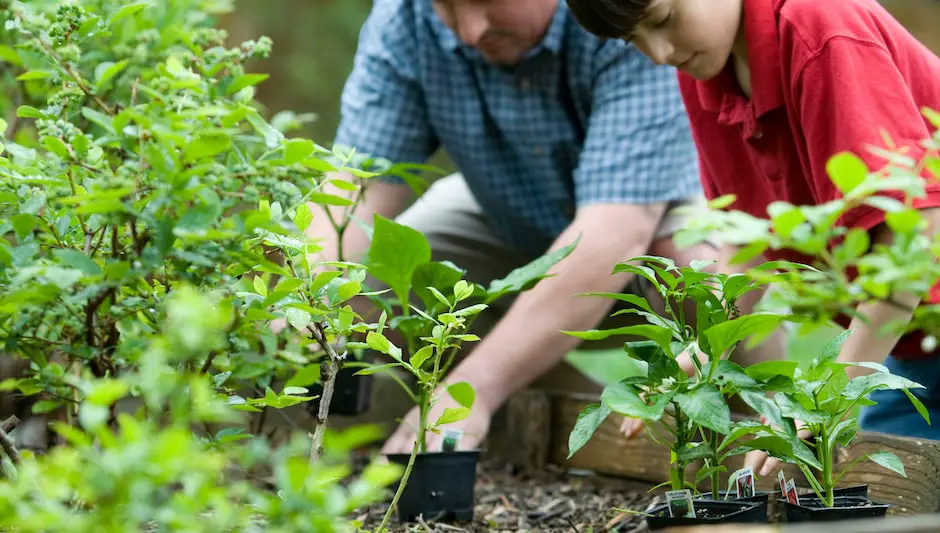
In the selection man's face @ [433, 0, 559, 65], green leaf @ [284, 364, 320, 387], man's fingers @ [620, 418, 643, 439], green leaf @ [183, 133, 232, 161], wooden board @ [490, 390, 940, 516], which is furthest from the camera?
man's face @ [433, 0, 559, 65]

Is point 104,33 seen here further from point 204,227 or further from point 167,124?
point 204,227

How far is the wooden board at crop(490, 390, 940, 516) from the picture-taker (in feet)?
3.97

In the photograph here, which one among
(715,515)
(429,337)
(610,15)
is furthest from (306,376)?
(610,15)

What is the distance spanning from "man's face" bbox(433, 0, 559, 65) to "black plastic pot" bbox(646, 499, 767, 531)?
99 centimetres

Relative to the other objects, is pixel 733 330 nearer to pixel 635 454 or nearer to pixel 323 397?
pixel 323 397

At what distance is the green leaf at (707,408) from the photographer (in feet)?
2.93

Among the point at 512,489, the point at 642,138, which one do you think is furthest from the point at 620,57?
the point at 512,489

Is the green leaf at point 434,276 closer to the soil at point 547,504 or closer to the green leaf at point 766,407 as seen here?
the soil at point 547,504

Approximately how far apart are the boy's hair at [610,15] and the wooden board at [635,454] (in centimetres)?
66

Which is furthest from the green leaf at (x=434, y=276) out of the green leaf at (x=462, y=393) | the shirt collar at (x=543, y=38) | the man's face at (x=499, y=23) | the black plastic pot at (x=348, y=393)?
the shirt collar at (x=543, y=38)

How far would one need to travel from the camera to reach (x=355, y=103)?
7.18 feet

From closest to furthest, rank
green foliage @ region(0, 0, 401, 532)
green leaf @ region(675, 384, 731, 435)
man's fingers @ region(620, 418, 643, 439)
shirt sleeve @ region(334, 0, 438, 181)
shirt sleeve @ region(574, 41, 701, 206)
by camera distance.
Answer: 1. green foliage @ region(0, 0, 401, 532)
2. green leaf @ region(675, 384, 731, 435)
3. man's fingers @ region(620, 418, 643, 439)
4. shirt sleeve @ region(574, 41, 701, 206)
5. shirt sleeve @ region(334, 0, 438, 181)

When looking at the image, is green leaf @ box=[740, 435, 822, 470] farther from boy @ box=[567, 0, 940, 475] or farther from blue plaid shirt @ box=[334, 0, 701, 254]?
blue plaid shirt @ box=[334, 0, 701, 254]

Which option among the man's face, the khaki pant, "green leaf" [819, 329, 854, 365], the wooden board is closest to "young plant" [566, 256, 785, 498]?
"green leaf" [819, 329, 854, 365]
